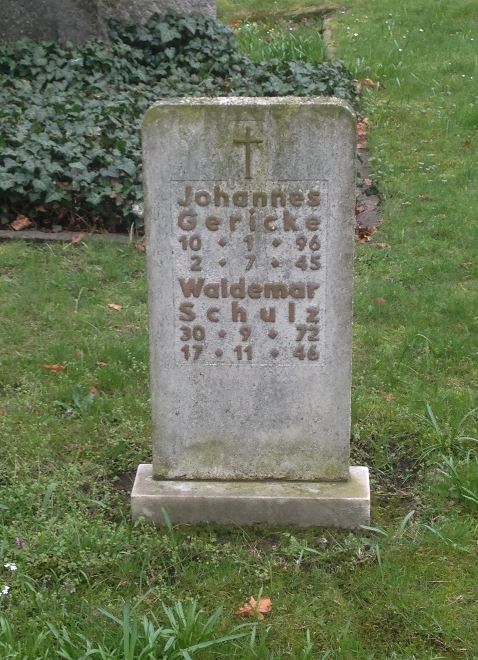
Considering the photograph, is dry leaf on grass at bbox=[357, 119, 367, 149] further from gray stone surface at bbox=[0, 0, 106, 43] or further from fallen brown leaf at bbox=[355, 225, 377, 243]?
gray stone surface at bbox=[0, 0, 106, 43]

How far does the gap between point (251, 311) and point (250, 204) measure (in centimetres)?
40

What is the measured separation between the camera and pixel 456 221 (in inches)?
273

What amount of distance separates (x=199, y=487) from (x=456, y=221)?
12.1 ft

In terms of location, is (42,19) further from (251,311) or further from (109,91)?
(251,311)

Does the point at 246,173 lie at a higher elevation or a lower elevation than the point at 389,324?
higher

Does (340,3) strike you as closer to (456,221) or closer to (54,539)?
(456,221)

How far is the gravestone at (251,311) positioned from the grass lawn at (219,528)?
0.16 m

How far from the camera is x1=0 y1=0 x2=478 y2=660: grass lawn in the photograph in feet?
10.8

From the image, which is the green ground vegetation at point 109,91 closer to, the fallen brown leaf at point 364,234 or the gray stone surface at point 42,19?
the gray stone surface at point 42,19

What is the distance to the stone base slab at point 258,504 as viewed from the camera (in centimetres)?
383

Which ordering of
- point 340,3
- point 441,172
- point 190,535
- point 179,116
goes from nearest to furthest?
1. point 179,116
2. point 190,535
3. point 441,172
4. point 340,3

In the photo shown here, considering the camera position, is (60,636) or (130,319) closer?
(60,636)

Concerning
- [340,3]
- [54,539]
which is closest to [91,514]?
[54,539]

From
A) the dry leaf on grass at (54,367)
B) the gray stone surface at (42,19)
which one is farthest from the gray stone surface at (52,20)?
the dry leaf on grass at (54,367)
